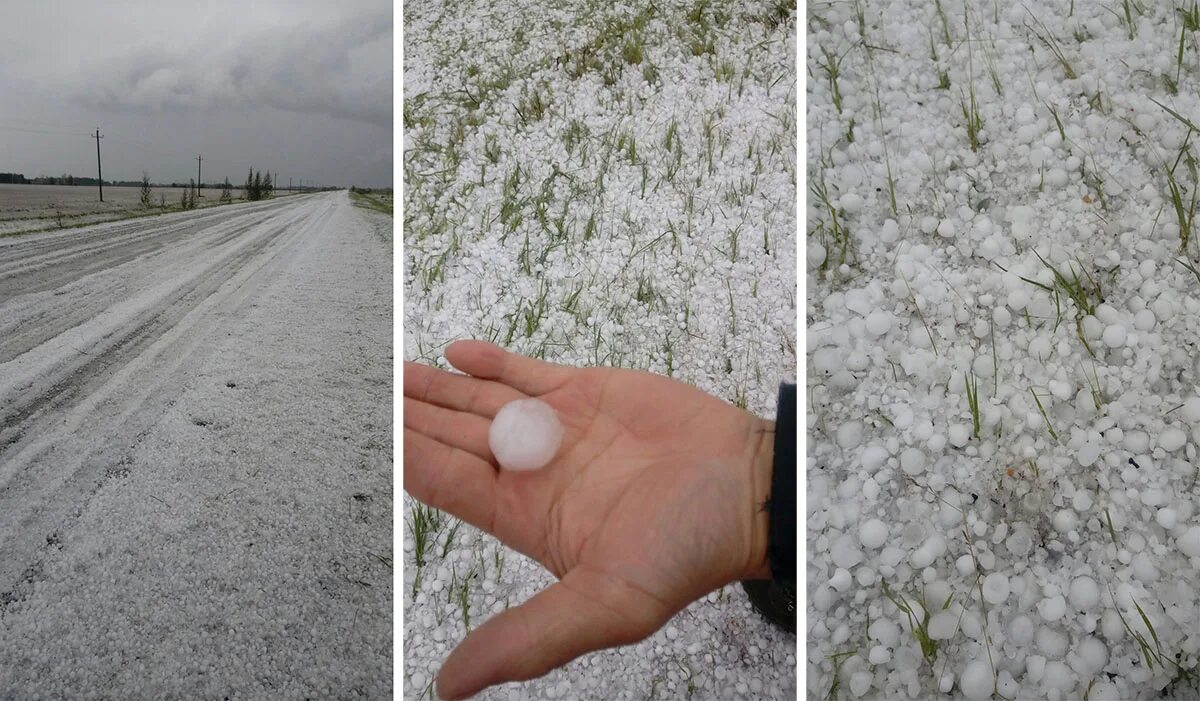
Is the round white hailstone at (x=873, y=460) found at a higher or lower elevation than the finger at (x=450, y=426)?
lower

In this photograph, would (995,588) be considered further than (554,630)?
Yes

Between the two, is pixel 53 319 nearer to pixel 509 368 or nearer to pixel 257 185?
pixel 257 185

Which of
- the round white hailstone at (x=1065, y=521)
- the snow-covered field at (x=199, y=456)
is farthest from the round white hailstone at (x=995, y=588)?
the snow-covered field at (x=199, y=456)

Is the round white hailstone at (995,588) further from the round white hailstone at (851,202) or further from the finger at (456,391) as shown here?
the finger at (456,391)

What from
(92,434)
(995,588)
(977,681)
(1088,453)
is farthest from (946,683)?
(92,434)

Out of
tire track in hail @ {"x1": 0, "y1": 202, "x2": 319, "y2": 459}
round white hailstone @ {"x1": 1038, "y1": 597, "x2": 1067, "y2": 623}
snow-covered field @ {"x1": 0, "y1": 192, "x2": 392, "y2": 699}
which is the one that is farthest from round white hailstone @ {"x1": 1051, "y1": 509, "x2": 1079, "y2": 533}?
tire track in hail @ {"x1": 0, "y1": 202, "x2": 319, "y2": 459}

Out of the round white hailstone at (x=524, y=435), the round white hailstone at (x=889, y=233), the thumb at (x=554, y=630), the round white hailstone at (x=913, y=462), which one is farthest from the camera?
the round white hailstone at (x=889, y=233)

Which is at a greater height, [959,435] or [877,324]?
[877,324]

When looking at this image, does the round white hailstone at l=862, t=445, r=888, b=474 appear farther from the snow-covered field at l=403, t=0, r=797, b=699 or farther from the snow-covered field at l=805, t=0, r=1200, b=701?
the snow-covered field at l=403, t=0, r=797, b=699
